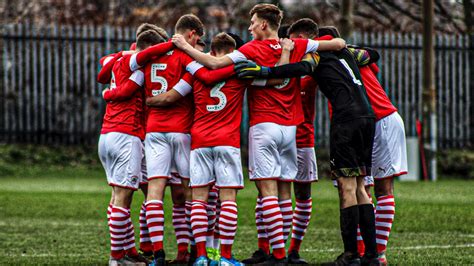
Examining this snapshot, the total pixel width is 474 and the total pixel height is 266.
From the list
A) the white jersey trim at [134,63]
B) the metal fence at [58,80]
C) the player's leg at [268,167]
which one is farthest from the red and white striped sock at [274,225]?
the metal fence at [58,80]

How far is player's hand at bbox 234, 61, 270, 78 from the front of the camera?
28.7 ft

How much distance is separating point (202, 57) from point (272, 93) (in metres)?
0.75

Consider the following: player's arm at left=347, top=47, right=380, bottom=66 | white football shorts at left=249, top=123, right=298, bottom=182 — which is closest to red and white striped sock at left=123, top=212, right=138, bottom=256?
white football shorts at left=249, top=123, right=298, bottom=182

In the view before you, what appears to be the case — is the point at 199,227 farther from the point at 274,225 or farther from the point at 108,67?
the point at 108,67

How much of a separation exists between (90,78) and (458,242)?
13305 millimetres

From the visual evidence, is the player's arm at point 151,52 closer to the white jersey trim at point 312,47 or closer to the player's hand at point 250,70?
the player's hand at point 250,70

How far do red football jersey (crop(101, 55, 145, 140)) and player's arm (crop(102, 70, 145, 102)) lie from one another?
11 mm

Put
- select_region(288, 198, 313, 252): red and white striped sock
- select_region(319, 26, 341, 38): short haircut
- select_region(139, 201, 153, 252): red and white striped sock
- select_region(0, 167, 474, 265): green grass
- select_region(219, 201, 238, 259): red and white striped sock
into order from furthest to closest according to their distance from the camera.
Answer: select_region(0, 167, 474, 265): green grass → select_region(139, 201, 153, 252): red and white striped sock → select_region(288, 198, 313, 252): red and white striped sock → select_region(319, 26, 341, 38): short haircut → select_region(219, 201, 238, 259): red and white striped sock

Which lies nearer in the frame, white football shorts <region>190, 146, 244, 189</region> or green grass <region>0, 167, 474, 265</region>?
white football shorts <region>190, 146, 244, 189</region>

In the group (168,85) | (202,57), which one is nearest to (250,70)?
(202,57)

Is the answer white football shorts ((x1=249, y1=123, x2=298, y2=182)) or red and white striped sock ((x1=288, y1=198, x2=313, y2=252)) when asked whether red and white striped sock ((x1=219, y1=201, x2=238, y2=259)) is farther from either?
red and white striped sock ((x1=288, y1=198, x2=313, y2=252))

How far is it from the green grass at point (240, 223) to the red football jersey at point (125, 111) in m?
1.46

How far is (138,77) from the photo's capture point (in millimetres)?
9203

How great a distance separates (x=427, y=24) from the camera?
21516 millimetres
